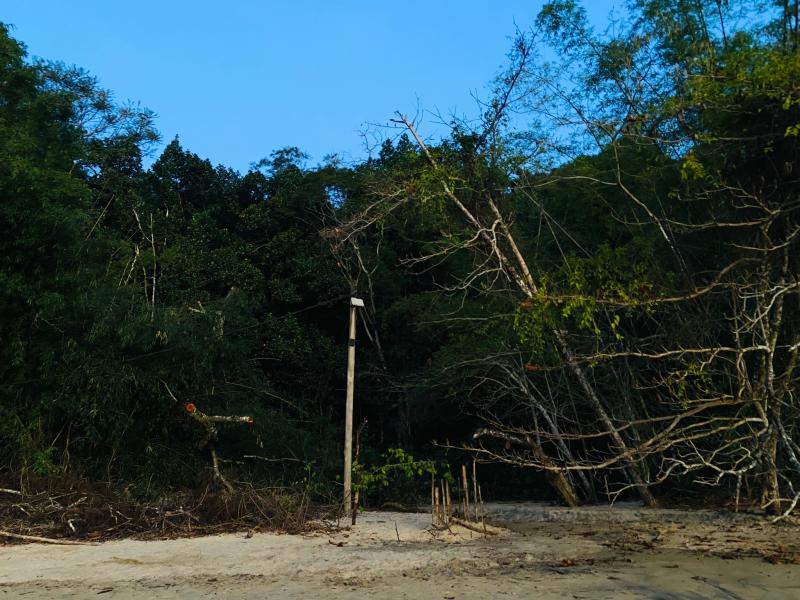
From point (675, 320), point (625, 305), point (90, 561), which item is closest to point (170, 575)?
point (90, 561)

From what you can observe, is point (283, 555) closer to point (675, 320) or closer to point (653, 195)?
point (675, 320)

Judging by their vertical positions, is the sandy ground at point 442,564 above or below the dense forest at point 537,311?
below

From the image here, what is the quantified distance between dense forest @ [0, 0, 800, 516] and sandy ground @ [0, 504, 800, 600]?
1.03 m

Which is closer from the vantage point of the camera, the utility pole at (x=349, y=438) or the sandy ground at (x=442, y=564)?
the sandy ground at (x=442, y=564)

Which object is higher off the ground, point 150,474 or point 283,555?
point 150,474

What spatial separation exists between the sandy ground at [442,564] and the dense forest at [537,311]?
40.6 inches

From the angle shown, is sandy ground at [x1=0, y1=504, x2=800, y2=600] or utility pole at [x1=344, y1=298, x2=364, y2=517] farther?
utility pole at [x1=344, y1=298, x2=364, y2=517]

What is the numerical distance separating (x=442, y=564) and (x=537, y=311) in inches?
153

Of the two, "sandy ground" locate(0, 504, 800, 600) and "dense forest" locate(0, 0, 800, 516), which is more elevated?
"dense forest" locate(0, 0, 800, 516)

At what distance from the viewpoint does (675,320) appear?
1291cm

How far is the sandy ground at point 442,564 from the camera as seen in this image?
285 inches

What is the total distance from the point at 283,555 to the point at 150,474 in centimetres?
542

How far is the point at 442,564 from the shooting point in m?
8.69

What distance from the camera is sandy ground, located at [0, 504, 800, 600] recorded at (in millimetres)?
7250
